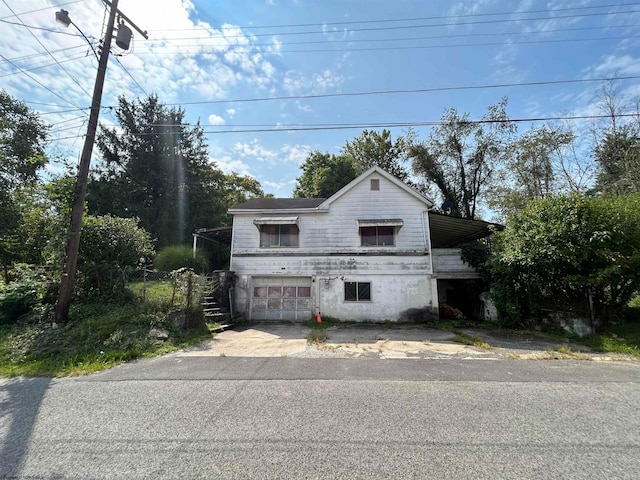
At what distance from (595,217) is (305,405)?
1017cm

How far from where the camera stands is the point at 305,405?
4.03 metres

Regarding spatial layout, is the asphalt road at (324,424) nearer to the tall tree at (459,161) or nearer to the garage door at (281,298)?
the garage door at (281,298)

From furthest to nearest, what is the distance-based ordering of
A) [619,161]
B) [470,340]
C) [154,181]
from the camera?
[154,181] → [619,161] → [470,340]

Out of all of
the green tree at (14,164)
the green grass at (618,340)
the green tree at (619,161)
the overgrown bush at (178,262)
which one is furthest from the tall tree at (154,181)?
the green tree at (619,161)

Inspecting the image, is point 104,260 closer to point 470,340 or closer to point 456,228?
point 470,340

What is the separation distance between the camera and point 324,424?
348 centimetres

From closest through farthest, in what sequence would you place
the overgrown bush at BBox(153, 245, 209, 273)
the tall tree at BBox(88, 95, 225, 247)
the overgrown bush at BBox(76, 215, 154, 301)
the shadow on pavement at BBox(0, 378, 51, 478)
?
the shadow on pavement at BBox(0, 378, 51, 478)
the overgrown bush at BBox(76, 215, 154, 301)
the overgrown bush at BBox(153, 245, 209, 273)
the tall tree at BBox(88, 95, 225, 247)

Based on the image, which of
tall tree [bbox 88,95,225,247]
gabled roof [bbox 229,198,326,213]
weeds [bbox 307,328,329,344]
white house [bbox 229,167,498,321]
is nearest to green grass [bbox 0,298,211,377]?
weeds [bbox 307,328,329,344]

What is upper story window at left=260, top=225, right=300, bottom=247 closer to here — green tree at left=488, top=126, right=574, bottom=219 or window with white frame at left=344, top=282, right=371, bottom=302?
window with white frame at left=344, top=282, right=371, bottom=302

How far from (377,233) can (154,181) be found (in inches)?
916

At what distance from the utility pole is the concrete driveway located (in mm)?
3874

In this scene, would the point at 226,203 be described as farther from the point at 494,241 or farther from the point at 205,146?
the point at 494,241

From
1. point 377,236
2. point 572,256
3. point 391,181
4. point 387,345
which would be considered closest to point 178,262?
point 377,236

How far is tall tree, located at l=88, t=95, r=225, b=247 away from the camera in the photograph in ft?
81.0
